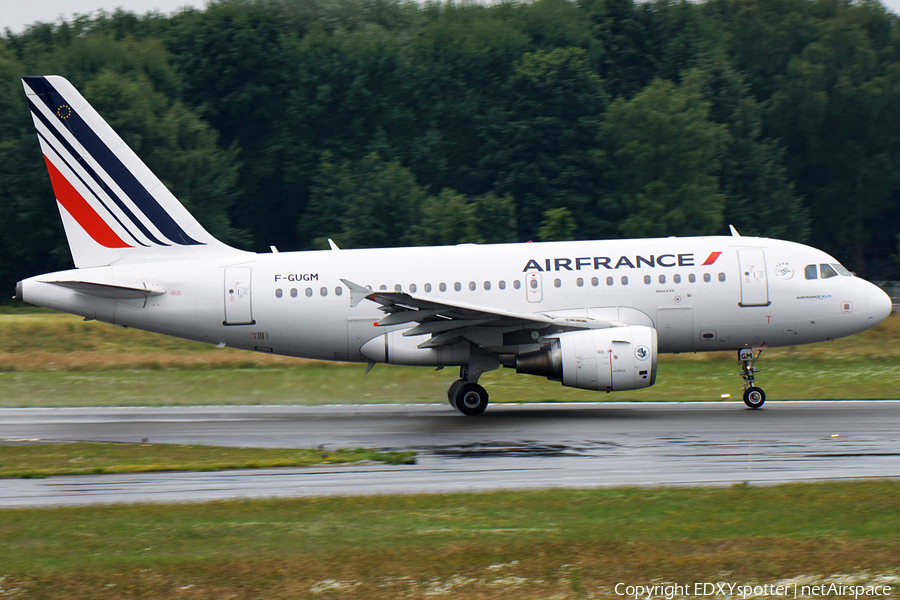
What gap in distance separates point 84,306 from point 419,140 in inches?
1915

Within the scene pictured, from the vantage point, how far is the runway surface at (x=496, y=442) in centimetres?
1363

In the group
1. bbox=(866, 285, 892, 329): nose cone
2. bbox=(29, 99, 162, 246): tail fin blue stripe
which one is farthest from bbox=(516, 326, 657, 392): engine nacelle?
bbox=(29, 99, 162, 246): tail fin blue stripe

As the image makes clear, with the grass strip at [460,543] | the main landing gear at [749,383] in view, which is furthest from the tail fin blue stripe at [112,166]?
the main landing gear at [749,383]

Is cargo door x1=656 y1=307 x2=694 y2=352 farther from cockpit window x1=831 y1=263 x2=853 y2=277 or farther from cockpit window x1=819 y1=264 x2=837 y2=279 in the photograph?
cockpit window x1=831 y1=263 x2=853 y2=277

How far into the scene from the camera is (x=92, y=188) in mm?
22734

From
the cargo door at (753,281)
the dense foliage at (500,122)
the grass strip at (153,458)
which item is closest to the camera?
the grass strip at (153,458)

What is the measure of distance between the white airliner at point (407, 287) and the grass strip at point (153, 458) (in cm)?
473

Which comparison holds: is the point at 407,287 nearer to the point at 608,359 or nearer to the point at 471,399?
the point at 471,399

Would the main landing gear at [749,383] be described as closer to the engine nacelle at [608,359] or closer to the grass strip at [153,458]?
the engine nacelle at [608,359]

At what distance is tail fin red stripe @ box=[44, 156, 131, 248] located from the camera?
22703 millimetres

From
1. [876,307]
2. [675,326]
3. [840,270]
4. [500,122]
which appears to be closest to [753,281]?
[675,326]

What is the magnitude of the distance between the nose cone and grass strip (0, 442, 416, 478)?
11754 mm

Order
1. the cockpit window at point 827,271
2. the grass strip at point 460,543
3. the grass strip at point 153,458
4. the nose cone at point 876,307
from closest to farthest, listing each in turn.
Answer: the grass strip at point 460,543
the grass strip at point 153,458
the nose cone at point 876,307
the cockpit window at point 827,271

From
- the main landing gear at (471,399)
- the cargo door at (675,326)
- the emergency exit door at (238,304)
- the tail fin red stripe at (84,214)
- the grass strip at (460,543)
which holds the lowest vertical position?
the grass strip at (460,543)
